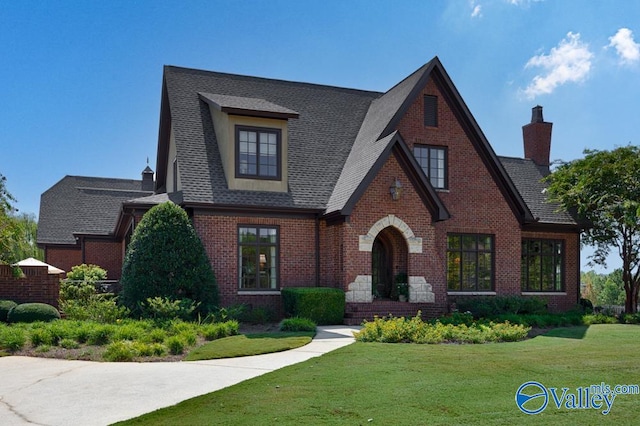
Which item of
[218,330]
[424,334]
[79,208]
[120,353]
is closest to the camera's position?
[120,353]

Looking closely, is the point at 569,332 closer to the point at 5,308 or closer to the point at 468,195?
the point at 468,195

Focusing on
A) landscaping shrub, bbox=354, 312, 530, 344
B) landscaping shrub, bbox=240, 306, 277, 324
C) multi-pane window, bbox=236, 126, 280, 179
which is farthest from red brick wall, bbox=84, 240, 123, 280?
landscaping shrub, bbox=354, 312, 530, 344

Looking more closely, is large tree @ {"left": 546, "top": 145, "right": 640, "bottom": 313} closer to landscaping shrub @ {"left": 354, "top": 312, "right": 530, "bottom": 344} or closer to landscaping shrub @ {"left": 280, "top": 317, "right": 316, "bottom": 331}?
landscaping shrub @ {"left": 354, "top": 312, "right": 530, "bottom": 344}

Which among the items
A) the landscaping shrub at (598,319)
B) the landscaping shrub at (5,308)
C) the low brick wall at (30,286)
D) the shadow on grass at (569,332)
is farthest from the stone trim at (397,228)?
the landscaping shrub at (5,308)

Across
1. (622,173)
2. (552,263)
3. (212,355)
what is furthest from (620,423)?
(552,263)

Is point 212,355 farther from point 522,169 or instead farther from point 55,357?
point 522,169

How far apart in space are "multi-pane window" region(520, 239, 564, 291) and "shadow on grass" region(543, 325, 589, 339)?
5583 millimetres

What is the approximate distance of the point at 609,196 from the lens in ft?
74.1

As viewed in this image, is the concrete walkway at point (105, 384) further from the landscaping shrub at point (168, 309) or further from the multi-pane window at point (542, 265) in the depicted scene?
the multi-pane window at point (542, 265)

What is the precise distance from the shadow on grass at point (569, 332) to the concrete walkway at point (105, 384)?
6.97 m

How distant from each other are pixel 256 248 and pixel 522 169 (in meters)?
14.0

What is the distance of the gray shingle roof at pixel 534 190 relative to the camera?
2495 cm

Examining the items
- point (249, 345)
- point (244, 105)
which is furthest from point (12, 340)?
point (244, 105)

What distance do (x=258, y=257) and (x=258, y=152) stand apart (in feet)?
11.7
